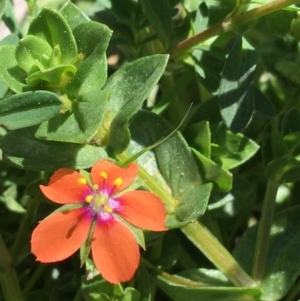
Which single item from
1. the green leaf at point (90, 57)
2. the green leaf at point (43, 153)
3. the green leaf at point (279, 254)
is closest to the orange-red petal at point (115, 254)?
the green leaf at point (43, 153)

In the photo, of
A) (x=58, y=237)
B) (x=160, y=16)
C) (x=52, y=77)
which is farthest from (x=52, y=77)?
(x=160, y=16)

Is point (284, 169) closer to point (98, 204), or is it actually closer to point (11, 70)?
point (98, 204)

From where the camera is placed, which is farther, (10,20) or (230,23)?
(10,20)

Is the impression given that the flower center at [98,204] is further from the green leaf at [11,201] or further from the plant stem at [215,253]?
the green leaf at [11,201]

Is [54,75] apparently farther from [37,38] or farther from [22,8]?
[22,8]

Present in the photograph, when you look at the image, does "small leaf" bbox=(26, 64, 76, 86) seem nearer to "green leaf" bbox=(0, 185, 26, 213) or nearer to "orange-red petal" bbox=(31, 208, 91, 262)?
"orange-red petal" bbox=(31, 208, 91, 262)

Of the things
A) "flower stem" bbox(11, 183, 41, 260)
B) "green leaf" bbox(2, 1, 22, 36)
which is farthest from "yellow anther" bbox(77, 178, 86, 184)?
"green leaf" bbox(2, 1, 22, 36)
